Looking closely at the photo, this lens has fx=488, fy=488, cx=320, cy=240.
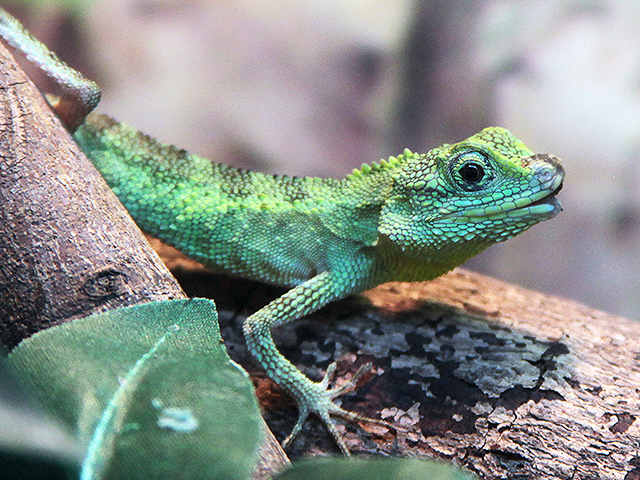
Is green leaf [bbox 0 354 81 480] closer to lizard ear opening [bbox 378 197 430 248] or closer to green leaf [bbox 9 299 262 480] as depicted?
green leaf [bbox 9 299 262 480]

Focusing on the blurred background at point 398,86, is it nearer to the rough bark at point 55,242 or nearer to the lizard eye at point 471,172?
the lizard eye at point 471,172

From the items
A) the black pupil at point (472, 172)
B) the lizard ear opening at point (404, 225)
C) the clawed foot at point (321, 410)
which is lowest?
the clawed foot at point (321, 410)

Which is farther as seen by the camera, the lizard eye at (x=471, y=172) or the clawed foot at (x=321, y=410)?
the lizard eye at (x=471, y=172)

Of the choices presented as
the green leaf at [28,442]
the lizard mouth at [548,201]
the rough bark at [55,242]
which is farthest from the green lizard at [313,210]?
the green leaf at [28,442]

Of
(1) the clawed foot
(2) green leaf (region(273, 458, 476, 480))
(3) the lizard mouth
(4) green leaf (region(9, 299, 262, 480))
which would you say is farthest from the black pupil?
(2) green leaf (region(273, 458, 476, 480))

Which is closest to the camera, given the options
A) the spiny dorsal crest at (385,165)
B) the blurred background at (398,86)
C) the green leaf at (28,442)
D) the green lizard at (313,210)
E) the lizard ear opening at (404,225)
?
the green leaf at (28,442)
